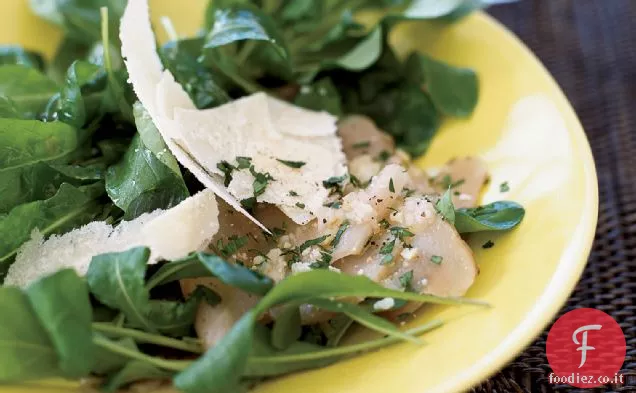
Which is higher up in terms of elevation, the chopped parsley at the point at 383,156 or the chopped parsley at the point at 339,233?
the chopped parsley at the point at 339,233

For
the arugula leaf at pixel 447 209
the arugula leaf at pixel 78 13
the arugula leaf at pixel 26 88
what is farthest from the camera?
the arugula leaf at pixel 78 13

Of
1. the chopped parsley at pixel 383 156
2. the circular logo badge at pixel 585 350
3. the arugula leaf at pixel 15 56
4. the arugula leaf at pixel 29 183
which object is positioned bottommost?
the circular logo badge at pixel 585 350

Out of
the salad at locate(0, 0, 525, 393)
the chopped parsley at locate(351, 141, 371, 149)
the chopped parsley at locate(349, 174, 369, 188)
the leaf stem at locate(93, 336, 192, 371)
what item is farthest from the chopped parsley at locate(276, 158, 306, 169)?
the leaf stem at locate(93, 336, 192, 371)

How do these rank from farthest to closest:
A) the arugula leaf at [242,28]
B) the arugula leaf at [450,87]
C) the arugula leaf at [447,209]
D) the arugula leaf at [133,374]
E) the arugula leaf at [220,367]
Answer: the arugula leaf at [450,87]
the arugula leaf at [242,28]
the arugula leaf at [447,209]
the arugula leaf at [133,374]
the arugula leaf at [220,367]

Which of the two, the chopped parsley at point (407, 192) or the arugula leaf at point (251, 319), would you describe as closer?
the arugula leaf at point (251, 319)

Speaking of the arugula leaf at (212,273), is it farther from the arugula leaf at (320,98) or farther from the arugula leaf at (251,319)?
the arugula leaf at (320,98)

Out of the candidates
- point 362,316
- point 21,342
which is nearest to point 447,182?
point 362,316

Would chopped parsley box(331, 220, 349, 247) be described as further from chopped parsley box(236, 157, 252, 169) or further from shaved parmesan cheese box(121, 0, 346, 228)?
chopped parsley box(236, 157, 252, 169)

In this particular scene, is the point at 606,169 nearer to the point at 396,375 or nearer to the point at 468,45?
the point at 468,45

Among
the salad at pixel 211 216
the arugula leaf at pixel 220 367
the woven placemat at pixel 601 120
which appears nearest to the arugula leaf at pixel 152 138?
the salad at pixel 211 216
